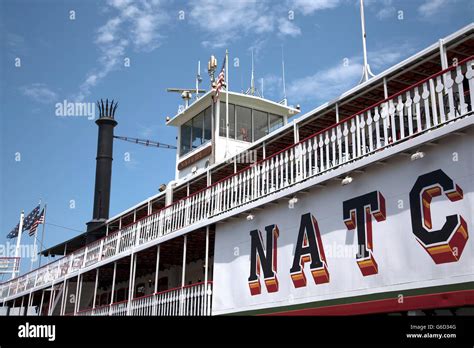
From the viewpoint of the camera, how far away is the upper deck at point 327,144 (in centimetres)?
931

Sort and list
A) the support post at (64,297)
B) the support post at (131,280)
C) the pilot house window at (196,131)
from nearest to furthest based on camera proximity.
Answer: the support post at (131,280) < the pilot house window at (196,131) < the support post at (64,297)

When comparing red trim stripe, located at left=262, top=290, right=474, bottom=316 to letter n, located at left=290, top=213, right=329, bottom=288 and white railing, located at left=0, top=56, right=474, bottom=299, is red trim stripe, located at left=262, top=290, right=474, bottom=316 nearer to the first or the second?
letter n, located at left=290, top=213, right=329, bottom=288

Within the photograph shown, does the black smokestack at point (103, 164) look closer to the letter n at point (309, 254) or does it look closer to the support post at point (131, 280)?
the support post at point (131, 280)

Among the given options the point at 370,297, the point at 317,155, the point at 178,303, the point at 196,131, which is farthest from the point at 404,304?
the point at 196,131

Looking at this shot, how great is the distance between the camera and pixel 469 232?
836 centimetres

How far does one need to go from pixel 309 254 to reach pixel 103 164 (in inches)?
842

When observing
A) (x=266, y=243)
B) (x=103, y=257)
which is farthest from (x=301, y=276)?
(x=103, y=257)

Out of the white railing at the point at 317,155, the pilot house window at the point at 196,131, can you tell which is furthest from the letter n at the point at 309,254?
the pilot house window at the point at 196,131

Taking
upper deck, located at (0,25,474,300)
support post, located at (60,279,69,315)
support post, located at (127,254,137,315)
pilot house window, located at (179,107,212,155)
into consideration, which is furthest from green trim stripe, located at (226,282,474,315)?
support post, located at (60,279,69,315)

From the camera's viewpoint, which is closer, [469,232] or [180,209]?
[469,232]

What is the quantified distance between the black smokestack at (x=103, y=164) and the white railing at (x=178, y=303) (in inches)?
475

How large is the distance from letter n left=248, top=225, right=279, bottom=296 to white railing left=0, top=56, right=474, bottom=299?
0.93 meters

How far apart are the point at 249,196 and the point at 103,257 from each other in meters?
8.86
